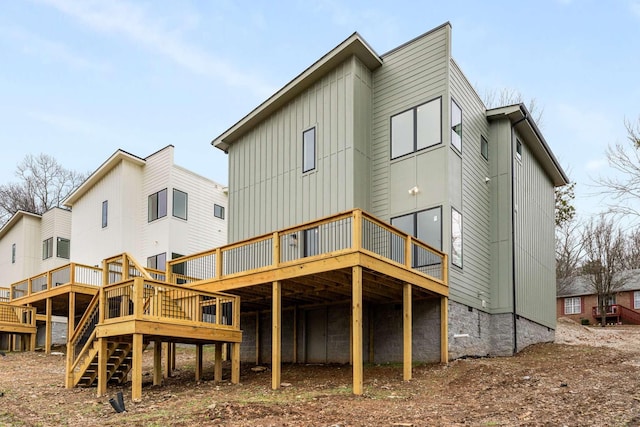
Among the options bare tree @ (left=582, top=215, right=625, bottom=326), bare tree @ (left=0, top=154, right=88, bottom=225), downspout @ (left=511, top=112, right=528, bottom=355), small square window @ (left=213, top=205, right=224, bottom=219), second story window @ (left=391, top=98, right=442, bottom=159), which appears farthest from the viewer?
bare tree @ (left=0, top=154, right=88, bottom=225)

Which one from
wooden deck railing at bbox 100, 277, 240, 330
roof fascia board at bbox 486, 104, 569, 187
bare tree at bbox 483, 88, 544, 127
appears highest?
bare tree at bbox 483, 88, 544, 127

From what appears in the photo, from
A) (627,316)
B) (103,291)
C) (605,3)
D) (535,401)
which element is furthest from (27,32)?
(627,316)

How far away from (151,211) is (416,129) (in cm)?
1347

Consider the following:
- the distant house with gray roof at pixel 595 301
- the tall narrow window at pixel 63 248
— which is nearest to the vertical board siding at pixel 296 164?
the tall narrow window at pixel 63 248

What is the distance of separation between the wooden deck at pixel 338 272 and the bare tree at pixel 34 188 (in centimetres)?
3067

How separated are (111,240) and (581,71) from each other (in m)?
19.5

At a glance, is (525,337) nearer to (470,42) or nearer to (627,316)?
(470,42)

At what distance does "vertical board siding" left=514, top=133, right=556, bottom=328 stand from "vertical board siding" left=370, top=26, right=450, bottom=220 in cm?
445

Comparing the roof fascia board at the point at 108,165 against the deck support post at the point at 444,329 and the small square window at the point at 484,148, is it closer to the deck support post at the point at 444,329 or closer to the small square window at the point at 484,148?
the small square window at the point at 484,148

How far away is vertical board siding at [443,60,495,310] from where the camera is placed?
15314 millimetres

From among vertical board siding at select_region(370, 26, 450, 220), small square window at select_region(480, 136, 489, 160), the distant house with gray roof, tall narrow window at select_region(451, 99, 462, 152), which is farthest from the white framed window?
vertical board siding at select_region(370, 26, 450, 220)

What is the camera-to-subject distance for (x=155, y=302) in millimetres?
11727

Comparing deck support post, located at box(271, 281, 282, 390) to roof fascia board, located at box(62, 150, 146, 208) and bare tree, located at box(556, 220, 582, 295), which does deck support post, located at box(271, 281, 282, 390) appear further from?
bare tree, located at box(556, 220, 582, 295)

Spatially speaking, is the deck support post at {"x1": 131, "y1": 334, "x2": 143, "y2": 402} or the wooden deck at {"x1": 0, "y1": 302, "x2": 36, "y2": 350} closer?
the deck support post at {"x1": 131, "y1": 334, "x2": 143, "y2": 402}
